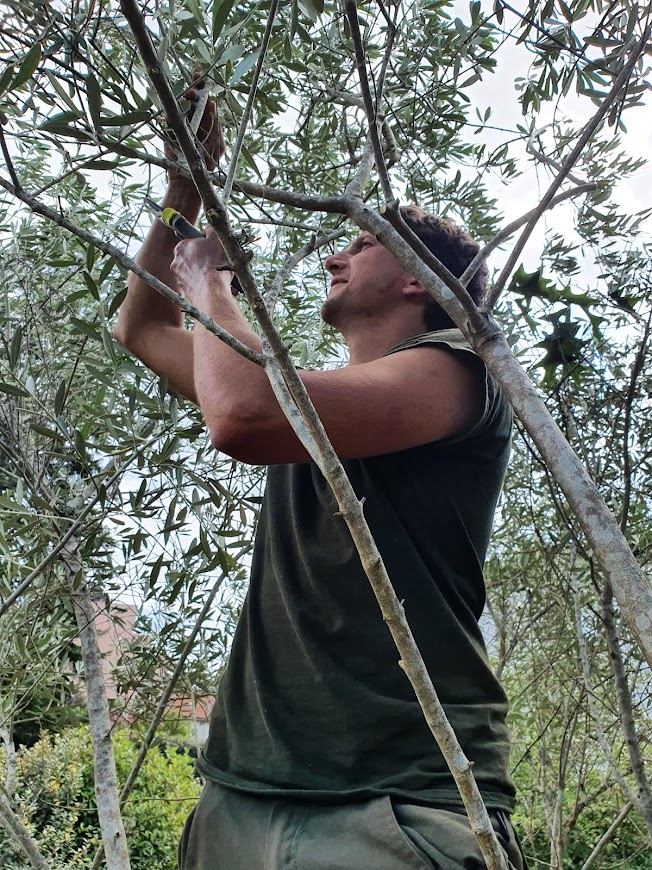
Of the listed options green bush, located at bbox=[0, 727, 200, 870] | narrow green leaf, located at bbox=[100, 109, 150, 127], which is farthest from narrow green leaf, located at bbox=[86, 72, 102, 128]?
green bush, located at bbox=[0, 727, 200, 870]

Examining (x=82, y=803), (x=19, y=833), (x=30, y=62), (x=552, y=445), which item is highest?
(x=30, y=62)

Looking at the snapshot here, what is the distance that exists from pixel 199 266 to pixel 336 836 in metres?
1.10

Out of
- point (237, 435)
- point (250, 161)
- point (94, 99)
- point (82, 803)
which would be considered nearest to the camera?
point (94, 99)

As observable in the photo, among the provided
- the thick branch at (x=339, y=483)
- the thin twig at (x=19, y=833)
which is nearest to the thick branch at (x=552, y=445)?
the thick branch at (x=339, y=483)

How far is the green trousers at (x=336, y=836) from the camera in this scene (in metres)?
1.20

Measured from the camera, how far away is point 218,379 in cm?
144

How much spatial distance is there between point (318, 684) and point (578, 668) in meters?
2.31

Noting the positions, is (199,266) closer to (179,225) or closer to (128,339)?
(179,225)

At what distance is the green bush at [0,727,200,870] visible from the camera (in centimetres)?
598

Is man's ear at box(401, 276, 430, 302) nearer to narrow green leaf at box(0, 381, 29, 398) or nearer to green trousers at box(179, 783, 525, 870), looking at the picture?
narrow green leaf at box(0, 381, 29, 398)

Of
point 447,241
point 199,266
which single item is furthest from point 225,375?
point 447,241

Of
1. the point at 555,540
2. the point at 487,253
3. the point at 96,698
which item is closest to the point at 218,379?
the point at 487,253

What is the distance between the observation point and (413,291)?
76.7 inches

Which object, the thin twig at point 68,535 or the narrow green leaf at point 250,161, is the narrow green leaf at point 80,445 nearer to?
the thin twig at point 68,535
